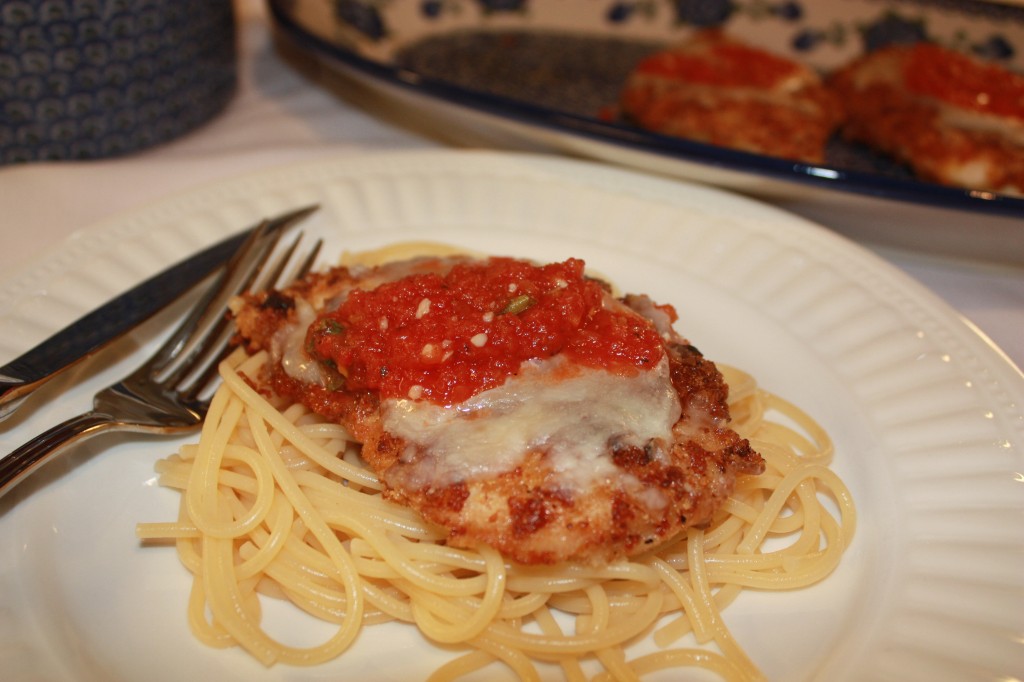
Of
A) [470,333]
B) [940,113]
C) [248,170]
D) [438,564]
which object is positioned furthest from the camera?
[940,113]

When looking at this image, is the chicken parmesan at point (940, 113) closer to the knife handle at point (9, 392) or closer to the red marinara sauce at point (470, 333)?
the red marinara sauce at point (470, 333)

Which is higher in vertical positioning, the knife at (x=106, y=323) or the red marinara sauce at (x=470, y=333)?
the red marinara sauce at (x=470, y=333)

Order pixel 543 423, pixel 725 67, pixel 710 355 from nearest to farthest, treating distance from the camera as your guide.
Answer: pixel 543 423, pixel 710 355, pixel 725 67

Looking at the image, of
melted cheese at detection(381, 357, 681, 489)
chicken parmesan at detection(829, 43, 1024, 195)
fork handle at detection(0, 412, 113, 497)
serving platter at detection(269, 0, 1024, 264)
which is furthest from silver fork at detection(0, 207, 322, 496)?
chicken parmesan at detection(829, 43, 1024, 195)

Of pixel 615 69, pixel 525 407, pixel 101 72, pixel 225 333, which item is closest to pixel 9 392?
pixel 225 333

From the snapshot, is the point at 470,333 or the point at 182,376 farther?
the point at 182,376

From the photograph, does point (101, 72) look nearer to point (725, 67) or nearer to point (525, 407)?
point (525, 407)

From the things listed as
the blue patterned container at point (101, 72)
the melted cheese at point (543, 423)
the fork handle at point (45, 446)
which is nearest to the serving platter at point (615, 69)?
the blue patterned container at point (101, 72)
